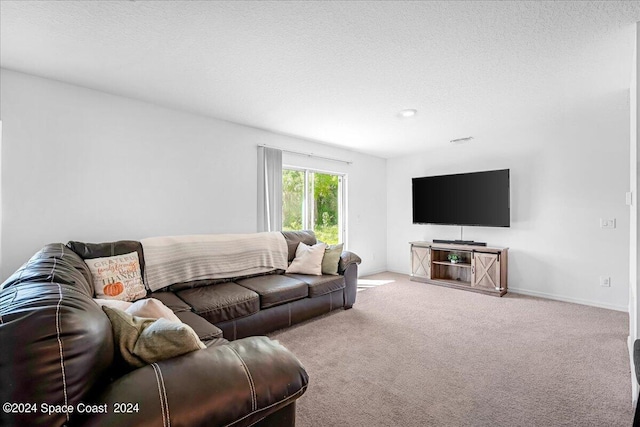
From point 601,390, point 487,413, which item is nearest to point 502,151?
point 601,390

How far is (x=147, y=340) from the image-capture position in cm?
107

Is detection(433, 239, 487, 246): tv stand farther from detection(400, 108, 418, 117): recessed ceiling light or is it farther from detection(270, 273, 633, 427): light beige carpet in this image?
detection(400, 108, 418, 117): recessed ceiling light

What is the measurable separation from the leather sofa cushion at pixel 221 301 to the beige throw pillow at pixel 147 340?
4.41ft

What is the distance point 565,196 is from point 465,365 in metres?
3.06

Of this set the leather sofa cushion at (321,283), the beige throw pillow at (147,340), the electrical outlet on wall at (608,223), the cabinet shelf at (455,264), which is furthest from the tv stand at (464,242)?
the beige throw pillow at (147,340)

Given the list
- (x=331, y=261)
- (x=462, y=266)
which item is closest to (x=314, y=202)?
(x=331, y=261)

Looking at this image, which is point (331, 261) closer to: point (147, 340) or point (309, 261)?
point (309, 261)

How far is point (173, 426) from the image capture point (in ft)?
2.83

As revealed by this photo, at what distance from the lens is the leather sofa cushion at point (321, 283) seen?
10.7 ft

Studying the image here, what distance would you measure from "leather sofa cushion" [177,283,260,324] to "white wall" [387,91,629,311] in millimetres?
3551

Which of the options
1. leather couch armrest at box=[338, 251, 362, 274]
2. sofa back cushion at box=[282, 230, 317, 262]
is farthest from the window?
leather couch armrest at box=[338, 251, 362, 274]

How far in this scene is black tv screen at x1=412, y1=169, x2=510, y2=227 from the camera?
440cm

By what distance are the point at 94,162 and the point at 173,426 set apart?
2826 millimetres

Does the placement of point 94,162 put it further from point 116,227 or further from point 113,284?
point 113,284
